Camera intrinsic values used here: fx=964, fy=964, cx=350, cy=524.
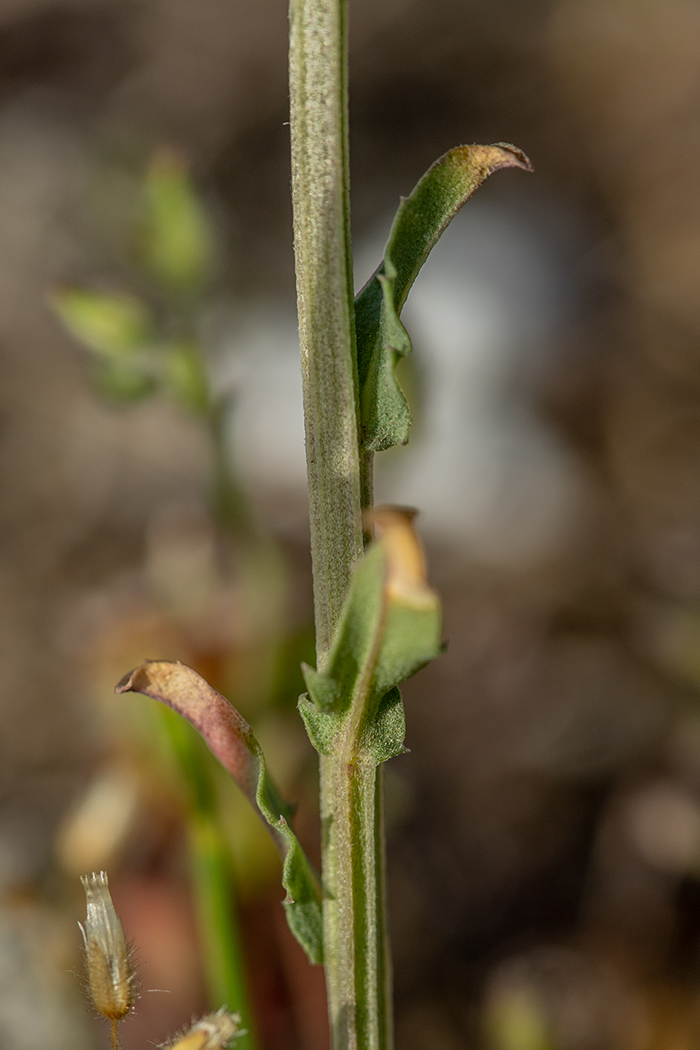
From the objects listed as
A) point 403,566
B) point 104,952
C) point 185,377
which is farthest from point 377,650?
point 185,377

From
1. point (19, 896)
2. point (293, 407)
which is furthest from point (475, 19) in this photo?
point (19, 896)

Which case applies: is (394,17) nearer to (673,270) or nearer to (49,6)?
(49,6)

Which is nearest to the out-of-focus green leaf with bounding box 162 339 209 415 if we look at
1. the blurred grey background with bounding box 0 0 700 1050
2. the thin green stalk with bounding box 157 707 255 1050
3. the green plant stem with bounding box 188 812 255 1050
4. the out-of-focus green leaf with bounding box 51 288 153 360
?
the out-of-focus green leaf with bounding box 51 288 153 360

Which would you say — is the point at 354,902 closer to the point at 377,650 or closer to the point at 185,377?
the point at 377,650

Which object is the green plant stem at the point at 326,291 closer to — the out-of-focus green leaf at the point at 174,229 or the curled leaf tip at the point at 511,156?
the curled leaf tip at the point at 511,156

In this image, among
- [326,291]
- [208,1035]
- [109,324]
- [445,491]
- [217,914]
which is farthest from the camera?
[445,491]

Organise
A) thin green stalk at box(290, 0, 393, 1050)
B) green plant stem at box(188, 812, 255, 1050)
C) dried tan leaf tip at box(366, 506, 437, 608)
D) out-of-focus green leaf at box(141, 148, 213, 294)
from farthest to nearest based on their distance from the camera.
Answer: out-of-focus green leaf at box(141, 148, 213, 294) → green plant stem at box(188, 812, 255, 1050) → thin green stalk at box(290, 0, 393, 1050) → dried tan leaf tip at box(366, 506, 437, 608)

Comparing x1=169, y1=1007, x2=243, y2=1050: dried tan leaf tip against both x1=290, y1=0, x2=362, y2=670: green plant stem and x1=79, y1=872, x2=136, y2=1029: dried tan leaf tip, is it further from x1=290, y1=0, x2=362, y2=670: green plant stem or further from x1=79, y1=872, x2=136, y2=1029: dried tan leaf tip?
x1=290, y1=0, x2=362, y2=670: green plant stem
